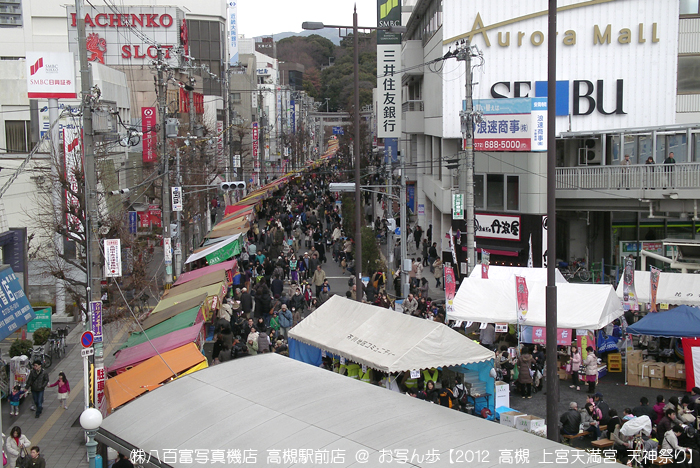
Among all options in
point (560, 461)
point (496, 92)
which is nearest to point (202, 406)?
point (560, 461)

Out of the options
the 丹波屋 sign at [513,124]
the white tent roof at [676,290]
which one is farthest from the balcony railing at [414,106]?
the white tent roof at [676,290]

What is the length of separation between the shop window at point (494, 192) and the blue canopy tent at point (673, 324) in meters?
13.8

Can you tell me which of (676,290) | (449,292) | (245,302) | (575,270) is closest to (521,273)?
(449,292)

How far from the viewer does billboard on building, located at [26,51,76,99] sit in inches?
936

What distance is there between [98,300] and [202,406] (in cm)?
498

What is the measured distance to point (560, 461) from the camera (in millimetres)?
6812

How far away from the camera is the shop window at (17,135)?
33.7 m

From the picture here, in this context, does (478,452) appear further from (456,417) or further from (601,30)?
(601,30)

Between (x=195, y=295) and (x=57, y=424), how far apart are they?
560cm

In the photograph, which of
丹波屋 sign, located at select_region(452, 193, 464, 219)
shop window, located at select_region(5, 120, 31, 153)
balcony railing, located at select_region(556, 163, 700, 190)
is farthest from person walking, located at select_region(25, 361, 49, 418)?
shop window, located at select_region(5, 120, 31, 153)

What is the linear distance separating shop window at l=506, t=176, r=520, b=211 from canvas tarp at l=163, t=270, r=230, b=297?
1267cm

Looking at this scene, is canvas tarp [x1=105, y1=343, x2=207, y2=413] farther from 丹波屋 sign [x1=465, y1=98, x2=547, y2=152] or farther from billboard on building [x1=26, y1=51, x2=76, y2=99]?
丹波屋 sign [x1=465, y1=98, x2=547, y2=152]

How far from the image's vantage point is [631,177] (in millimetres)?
25531

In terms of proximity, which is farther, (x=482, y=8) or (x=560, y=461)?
(x=482, y=8)
